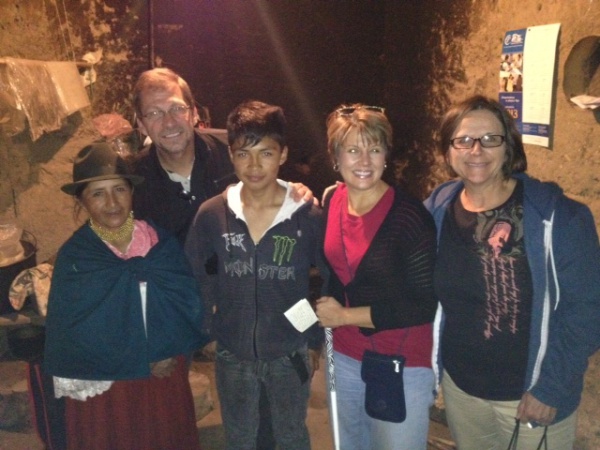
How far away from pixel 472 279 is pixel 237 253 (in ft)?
3.19

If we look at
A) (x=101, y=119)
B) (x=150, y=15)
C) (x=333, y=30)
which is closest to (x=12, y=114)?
(x=101, y=119)

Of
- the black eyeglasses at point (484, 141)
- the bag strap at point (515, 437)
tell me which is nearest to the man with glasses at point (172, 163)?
the bag strap at point (515, 437)

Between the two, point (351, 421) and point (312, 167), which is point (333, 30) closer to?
point (312, 167)

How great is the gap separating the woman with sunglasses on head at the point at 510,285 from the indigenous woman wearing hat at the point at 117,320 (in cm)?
120

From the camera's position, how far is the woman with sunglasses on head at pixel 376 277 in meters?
2.00

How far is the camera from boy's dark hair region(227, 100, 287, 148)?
2211mm

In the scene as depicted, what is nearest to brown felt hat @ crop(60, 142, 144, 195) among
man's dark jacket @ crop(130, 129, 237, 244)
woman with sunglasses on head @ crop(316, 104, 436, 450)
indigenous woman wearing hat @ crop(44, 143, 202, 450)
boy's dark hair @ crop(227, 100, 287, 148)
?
indigenous woman wearing hat @ crop(44, 143, 202, 450)

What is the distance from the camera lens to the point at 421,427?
2057 mm

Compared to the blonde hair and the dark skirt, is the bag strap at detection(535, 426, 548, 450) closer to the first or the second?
the blonde hair

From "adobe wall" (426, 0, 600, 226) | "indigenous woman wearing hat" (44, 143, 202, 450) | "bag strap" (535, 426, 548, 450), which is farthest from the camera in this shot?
"adobe wall" (426, 0, 600, 226)

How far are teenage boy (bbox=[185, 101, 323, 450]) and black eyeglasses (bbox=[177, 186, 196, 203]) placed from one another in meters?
0.32

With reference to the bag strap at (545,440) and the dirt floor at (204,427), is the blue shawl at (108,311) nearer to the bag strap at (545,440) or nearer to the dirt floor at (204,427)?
the dirt floor at (204,427)

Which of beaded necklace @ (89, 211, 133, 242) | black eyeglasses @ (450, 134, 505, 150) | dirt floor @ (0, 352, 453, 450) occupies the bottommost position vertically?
dirt floor @ (0, 352, 453, 450)

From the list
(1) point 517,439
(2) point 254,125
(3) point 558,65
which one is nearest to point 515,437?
(1) point 517,439
